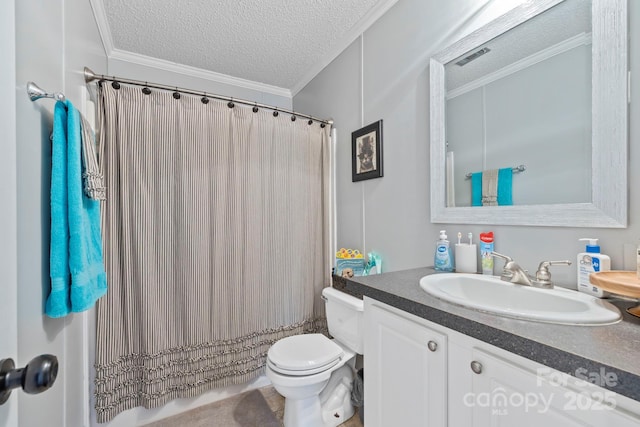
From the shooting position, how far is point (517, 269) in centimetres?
96

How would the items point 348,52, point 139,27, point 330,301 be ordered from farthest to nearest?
1. point 348,52
2. point 139,27
3. point 330,301

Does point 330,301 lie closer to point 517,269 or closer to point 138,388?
point 517,269

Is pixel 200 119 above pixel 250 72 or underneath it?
underneath

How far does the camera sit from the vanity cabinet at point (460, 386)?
1.74 ft

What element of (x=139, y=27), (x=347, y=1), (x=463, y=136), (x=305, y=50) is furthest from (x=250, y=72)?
(x=463, y=136)

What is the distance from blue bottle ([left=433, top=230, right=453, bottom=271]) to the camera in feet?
4.09

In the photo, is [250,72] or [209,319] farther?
[250,72]

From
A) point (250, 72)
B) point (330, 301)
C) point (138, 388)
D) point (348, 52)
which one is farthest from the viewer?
point (250, 72)

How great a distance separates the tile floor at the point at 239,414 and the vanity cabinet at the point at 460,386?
87 centimetres

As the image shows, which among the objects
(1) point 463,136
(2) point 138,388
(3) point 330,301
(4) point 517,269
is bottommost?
(2) point 138,388

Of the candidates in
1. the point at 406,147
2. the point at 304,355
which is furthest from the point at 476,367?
the point at 406,147

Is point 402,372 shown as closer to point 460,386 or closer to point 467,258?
point 460,386

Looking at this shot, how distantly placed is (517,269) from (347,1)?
1726 millimetres

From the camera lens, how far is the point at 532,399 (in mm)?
597
